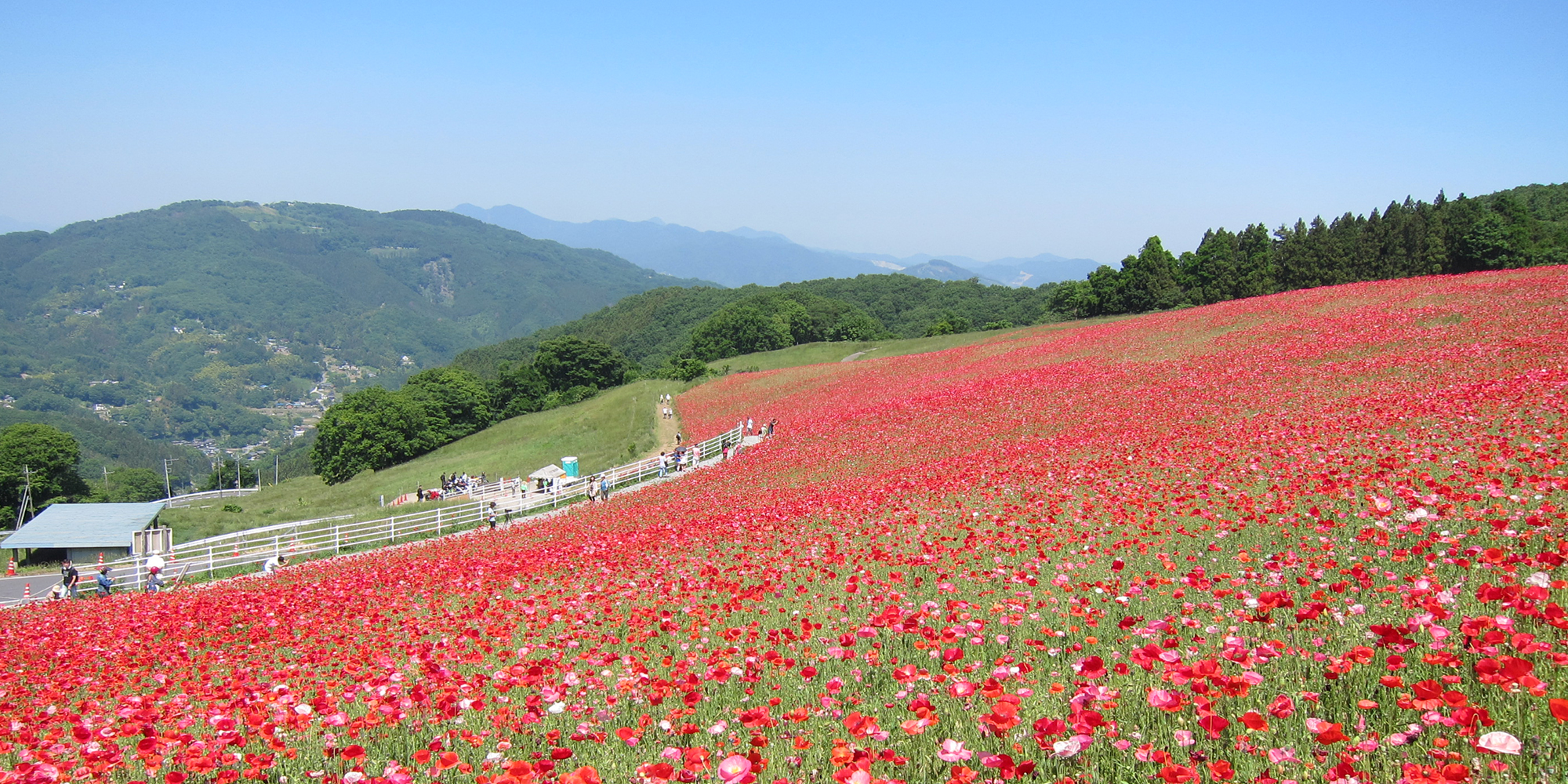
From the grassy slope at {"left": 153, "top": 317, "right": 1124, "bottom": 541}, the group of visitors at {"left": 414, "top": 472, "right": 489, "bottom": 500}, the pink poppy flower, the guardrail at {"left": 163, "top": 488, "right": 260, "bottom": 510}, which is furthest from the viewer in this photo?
the guardrail at {"left": 163, "top": 488, "right": 260, "bottom": 510}

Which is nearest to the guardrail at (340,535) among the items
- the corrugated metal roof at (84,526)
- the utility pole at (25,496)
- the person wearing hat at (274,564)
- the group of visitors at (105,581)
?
the person wearing hat at (274,564)

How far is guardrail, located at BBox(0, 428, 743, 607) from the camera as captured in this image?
2502cm

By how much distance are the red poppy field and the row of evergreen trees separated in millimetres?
62317

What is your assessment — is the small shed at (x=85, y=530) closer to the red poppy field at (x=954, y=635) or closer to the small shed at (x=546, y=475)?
the small shed at (x=546, y=475)

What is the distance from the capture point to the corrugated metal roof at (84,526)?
37281 millimetres

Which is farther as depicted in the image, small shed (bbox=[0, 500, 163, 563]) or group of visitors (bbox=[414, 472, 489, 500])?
group of visitors (bbox=[414, 472, 489, 500])

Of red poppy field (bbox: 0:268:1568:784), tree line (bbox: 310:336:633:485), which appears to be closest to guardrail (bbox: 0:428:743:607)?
red poppy field (bbox: 0:268:1568:784)

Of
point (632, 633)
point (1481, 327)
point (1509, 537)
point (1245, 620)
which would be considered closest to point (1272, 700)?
point (1245, 620)

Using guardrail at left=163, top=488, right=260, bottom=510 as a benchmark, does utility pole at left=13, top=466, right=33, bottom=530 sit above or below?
above

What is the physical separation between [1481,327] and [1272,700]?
31359mm

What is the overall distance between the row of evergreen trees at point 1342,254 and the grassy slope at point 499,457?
49.0m

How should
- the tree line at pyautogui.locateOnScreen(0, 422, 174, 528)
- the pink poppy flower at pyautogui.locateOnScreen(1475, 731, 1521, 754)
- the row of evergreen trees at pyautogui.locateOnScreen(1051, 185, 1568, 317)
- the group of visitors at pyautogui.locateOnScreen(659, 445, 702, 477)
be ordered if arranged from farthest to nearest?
the tree line at pyautogui.locateOnScreen(0, 422, 174, 528) → the row of evergreen trees at pyautogui.locateOnScreen(1051, 185, 1568, 317) → the group of visitors at pyautogui.locateOnScreen(659, 445, 702, 477) → the pink poppy flower at pyautogui.locateOnScreen(1475, 731, 1521, 754)

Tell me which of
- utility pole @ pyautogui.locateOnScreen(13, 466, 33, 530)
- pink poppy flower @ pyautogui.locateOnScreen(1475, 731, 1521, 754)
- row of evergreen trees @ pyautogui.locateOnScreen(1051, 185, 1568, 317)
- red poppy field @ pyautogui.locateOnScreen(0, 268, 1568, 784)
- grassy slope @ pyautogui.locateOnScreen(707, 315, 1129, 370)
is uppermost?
row of evergreen trees @ pyautogui.locateOnScreen(1051, 185, 1568, 317)

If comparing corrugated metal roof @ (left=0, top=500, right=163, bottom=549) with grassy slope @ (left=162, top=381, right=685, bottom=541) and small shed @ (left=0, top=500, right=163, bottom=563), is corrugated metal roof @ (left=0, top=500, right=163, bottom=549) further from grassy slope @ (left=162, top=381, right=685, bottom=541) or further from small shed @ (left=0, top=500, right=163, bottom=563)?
grassy slope @ (left=162, top=381, right=685, bottom=541)
